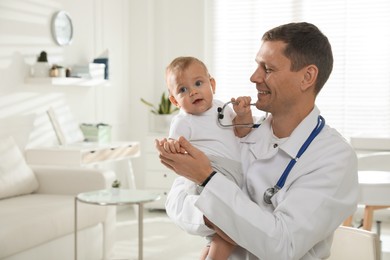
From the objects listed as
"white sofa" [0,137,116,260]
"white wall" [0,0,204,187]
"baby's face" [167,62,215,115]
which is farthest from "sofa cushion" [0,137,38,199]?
"baby's face" [167,62,215,115]

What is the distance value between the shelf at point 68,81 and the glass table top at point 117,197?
1298 mm

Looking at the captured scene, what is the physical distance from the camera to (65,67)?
559 cm

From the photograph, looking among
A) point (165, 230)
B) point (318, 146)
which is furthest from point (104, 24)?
point (318, 146)

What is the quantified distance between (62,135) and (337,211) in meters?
4.05

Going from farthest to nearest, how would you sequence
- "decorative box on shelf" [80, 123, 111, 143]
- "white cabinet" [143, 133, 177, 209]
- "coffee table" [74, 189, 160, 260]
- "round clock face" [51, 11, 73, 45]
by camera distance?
"white cabinet" [143, 133, 177, 209] → "decorative box on shelf" [80, 123, 111, 143] → "round clock face" [51, 11, 73, 45] → "coffee table" [74, 189, 160, 260]

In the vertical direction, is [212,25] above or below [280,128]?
above

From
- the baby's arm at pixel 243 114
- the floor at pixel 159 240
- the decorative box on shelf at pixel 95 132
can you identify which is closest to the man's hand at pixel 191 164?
the baby's arm at pixel 243 114

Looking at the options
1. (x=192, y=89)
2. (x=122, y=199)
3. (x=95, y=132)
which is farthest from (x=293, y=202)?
(x=95, y=132)

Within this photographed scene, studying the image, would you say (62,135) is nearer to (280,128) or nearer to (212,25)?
(212,25)

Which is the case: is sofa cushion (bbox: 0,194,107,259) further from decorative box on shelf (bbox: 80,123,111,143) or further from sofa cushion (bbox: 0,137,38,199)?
decorative box on shelf (bbox: 80,123,111,143)

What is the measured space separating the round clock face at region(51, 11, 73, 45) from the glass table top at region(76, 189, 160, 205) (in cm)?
189

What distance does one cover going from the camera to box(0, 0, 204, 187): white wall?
5.11m

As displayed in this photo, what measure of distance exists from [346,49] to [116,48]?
235 cm

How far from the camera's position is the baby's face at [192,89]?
206 cm
